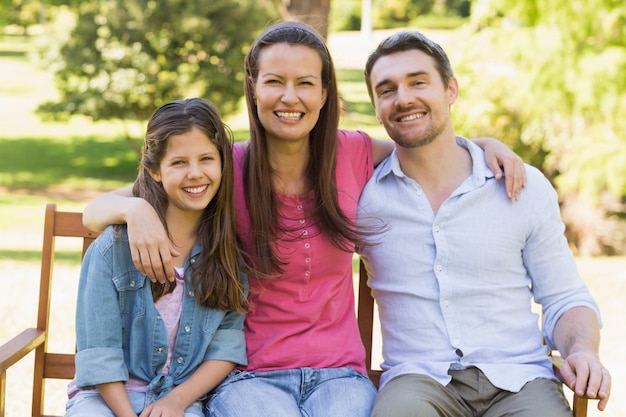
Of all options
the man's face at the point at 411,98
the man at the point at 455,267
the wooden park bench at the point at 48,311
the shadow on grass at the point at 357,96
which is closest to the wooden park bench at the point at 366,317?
the wooden park bench at the point at 48,311

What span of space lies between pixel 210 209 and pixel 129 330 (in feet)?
1.78

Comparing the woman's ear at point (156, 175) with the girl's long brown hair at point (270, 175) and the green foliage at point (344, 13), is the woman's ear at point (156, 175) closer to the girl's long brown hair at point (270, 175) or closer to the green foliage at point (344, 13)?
the girl's long brown hair at point (270, 175)

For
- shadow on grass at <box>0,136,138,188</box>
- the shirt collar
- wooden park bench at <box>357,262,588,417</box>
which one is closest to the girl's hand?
wooden park bench at <box>357,262,588,417</box>

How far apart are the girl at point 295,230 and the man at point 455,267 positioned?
17 centimetres

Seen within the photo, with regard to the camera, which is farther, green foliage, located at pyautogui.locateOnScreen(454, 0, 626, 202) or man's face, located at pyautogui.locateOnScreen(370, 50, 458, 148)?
green foliage, located at pyautogui.locateOnScreen(454, 0, 626, 202)

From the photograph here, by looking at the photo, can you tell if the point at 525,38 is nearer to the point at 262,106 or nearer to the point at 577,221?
the point at 577,221

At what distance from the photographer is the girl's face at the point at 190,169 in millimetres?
3119

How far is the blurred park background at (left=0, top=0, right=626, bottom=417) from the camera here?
10008 mm

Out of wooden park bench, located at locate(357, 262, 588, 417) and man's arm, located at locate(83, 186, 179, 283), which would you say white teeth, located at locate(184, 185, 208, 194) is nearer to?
man's arm, located at locate(83, 186, 179, 283)

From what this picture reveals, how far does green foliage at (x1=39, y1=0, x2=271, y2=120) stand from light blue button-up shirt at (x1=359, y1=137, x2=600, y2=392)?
11.5 m

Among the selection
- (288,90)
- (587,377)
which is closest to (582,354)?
(587,377)

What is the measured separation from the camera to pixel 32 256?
32.6ft

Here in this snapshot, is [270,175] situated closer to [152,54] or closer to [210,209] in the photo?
[210,209]

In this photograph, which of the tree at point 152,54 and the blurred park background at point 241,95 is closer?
the blurred park background at point 241,95
